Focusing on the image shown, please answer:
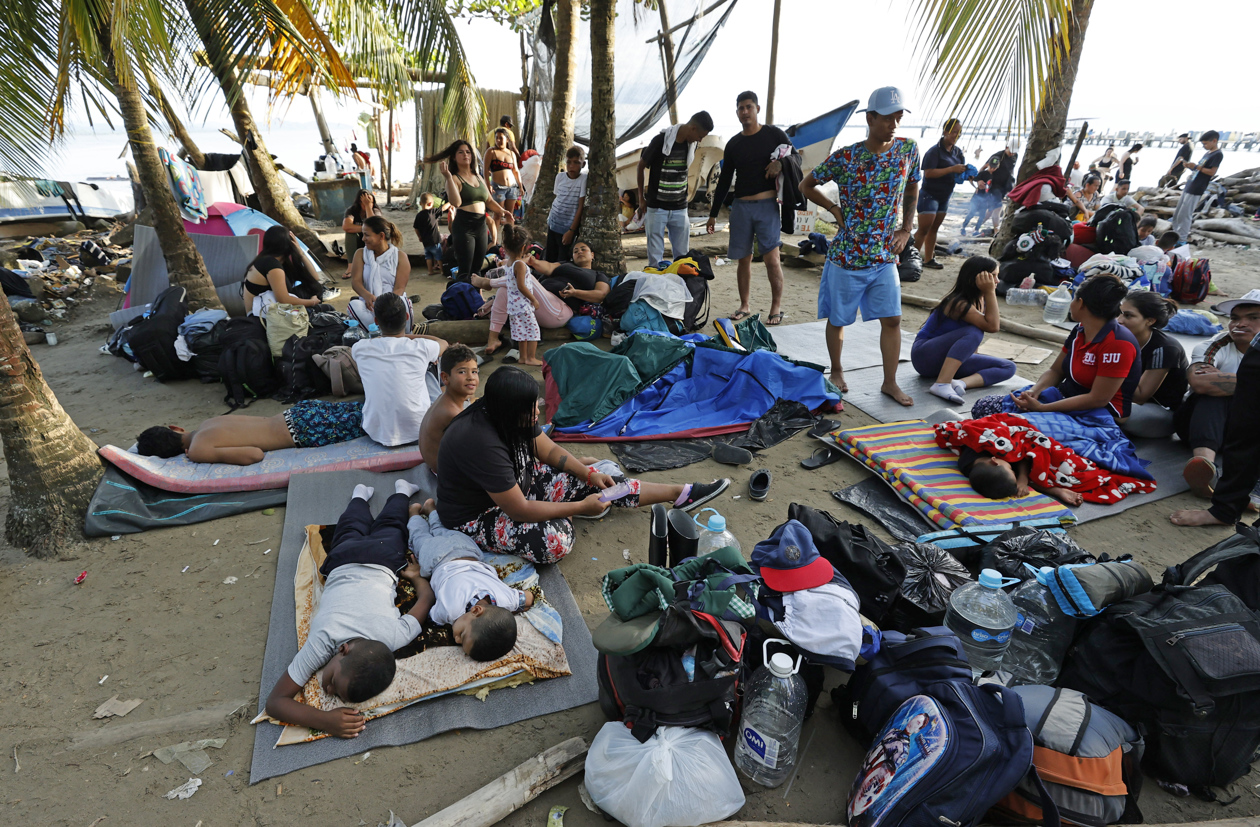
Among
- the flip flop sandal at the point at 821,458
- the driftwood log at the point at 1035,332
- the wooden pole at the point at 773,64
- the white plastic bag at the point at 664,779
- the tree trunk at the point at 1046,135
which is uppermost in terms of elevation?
the wooden pole at the point at 773,64

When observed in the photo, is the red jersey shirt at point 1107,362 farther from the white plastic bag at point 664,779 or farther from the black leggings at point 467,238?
the black leggings at point 467,238

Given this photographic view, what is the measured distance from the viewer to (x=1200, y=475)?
3.74 meters

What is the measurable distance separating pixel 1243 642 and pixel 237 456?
5013 mm

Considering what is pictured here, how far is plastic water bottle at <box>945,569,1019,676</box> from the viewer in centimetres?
241

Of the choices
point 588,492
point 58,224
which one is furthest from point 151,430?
point 58,224

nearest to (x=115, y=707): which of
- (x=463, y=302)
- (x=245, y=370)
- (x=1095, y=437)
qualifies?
(x=245, y=370)

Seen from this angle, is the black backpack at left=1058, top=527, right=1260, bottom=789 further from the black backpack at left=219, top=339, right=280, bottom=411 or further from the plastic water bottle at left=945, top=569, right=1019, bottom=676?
the black backpack at left=219, top=339, right=280, bottom=411

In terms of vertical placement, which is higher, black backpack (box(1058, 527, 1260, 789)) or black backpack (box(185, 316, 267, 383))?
black backpack (box(185, 316, 267, 383))

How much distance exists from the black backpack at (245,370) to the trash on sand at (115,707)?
122 inches

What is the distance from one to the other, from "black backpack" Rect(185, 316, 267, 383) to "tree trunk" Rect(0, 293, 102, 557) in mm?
1972

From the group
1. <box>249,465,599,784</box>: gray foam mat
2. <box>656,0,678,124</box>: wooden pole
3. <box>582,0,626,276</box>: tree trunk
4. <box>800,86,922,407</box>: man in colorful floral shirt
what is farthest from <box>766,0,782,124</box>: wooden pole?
<box>249,465,599,784</box>: gray foam mat

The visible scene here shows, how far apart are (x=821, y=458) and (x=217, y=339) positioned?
518 cm

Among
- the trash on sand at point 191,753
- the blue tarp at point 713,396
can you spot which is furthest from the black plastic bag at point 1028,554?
the trash on sand at point 191,753

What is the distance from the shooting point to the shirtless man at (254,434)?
4.07 metres
